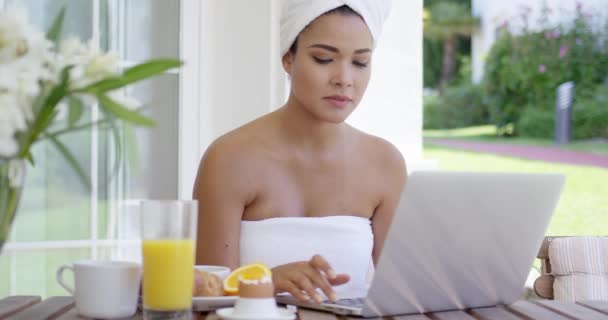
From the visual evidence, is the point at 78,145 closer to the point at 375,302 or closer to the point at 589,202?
the point at 375,302

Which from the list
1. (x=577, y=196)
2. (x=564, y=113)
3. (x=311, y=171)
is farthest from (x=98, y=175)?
(x=564, y=113)

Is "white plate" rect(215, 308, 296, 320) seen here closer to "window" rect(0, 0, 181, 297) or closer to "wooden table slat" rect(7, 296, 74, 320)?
"wooden table slat" rect(7, 296, 74, 320)

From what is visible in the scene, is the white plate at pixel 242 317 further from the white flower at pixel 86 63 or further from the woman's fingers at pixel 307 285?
the white flower at pixel 86 63

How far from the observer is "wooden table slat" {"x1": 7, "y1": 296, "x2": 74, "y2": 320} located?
4.36 ft

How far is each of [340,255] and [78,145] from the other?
Result: 128cm

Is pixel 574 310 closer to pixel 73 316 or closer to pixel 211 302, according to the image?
pixel 211 302

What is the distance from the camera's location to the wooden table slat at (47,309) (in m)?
1.33

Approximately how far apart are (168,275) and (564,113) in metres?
11.0

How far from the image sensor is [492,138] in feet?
42.3

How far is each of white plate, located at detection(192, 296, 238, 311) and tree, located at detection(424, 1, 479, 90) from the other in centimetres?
1487

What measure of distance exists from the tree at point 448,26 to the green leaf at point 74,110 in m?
15.3

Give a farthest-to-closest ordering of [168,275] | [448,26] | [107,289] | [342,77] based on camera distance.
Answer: [448,26] < [342,77] < [107,289] < [168,275]

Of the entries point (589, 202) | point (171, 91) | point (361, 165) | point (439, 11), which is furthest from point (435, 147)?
point (361, 165)

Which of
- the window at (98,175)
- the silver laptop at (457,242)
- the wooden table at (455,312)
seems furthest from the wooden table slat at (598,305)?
the window at (98,175)
